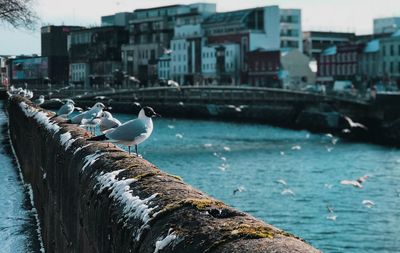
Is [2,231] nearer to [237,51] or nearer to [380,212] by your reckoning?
[380,212]

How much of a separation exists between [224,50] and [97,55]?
2495cm

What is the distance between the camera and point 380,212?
91.5 feet

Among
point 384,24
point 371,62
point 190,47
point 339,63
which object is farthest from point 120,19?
point 371,62

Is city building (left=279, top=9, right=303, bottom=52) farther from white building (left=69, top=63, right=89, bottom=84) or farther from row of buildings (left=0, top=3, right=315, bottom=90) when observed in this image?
white building (left=69, top=63, right=89, bottom=84)

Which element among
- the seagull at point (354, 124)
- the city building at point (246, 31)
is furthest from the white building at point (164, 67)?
the seagull at point (354, 124)

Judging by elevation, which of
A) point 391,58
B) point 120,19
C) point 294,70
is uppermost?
point 120,19

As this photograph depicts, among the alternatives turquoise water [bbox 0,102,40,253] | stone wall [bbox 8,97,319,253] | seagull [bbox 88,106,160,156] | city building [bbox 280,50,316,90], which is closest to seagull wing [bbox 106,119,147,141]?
seagull [bbox 88,106,160,156]

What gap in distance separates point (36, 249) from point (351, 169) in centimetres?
3655

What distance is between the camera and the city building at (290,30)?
117 metres

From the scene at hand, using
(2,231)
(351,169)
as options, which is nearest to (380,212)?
(351,169)

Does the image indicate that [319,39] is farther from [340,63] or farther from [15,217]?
[15,217]

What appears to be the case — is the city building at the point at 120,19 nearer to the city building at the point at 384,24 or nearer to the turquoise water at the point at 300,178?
the city building at the point at 384,24

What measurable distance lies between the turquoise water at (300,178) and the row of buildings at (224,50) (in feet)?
101

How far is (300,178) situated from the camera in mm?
38406
